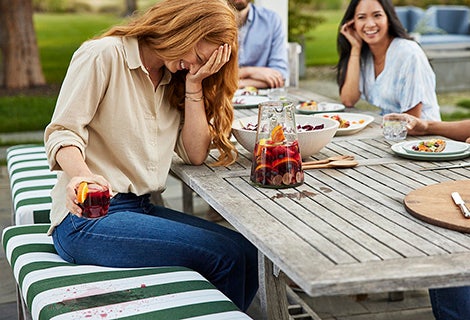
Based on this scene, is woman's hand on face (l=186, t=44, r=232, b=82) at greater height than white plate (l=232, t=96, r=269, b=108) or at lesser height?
greater

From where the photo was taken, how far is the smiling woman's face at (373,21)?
360cm

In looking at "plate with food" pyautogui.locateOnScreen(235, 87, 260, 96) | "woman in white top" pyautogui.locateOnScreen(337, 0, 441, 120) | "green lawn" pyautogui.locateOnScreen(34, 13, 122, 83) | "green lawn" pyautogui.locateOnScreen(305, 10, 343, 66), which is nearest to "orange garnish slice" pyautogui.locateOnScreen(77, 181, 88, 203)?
"woman in white top" pyautogui.locateOnScreen(337, 0, 441, 120)

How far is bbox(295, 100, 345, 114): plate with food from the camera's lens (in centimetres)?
344

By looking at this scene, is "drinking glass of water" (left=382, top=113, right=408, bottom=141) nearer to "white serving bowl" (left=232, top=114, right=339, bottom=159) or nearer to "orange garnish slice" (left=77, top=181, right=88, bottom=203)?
"white serving bowl" (left=232, top=114, right=339, bottom=159)

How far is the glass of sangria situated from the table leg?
17.2 inches

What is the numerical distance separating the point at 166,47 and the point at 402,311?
1.49 meters

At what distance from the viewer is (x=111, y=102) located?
2424mm

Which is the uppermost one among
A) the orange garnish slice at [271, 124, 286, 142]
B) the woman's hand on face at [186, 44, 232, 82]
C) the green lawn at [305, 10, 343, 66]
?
the woman's hand on face at [186, 44, 232, 82]

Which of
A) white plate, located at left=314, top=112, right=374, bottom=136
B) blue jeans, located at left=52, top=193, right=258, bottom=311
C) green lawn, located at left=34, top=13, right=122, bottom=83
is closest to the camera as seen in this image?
blue jeans, located at left=52, top=193, right=258, bottom=311

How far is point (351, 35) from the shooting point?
381 cm

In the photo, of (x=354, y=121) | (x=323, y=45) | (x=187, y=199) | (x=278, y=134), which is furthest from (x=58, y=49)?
(x=278, y=134)

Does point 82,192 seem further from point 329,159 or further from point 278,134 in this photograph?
point 329,159

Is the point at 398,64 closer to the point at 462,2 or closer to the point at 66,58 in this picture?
the point at 66,58

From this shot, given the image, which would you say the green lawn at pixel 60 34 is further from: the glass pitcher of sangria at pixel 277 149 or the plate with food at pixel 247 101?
the glass pitcher of sangria at pixel 277 149
